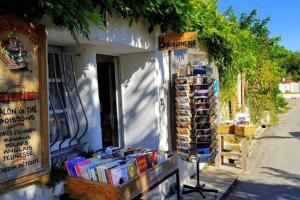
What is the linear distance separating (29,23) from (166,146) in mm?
3713

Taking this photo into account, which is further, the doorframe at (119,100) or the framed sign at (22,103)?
the doorframe at (119,100)

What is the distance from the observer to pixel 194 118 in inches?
260

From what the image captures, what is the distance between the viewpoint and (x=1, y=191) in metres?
3.27

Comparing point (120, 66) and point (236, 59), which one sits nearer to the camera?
point (120, 66)

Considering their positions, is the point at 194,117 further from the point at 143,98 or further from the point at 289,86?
the point at 289,86

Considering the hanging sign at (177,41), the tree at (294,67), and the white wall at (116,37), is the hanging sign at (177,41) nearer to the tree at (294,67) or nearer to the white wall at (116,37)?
the white wall at (116,37)

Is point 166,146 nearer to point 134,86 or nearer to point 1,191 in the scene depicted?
point 134,86

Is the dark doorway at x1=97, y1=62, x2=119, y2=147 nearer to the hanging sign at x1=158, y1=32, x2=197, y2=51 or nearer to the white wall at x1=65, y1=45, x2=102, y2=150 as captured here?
the hanging sign at x1=158, y1=32, x2=197, y2=51

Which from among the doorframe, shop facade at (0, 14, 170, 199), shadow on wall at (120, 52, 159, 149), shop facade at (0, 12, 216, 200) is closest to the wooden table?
shop facade at (0, 12, 216, 200)


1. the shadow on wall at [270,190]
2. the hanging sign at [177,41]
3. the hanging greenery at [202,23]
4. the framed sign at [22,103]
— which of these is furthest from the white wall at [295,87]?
the framed sign at [22,103]

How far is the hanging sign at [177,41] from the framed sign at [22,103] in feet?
8.34

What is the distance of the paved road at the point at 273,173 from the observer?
6.84m

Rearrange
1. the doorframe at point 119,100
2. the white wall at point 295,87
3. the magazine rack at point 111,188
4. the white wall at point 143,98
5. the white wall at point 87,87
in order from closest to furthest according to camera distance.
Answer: the magazine rack at point 111,188
the white wall at point 87,87
the white wall at point 143,98
the doorframe at point 119,100
the white wall at point 295,87

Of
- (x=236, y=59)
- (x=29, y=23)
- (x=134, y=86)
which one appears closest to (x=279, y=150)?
(x=236, y=59)
